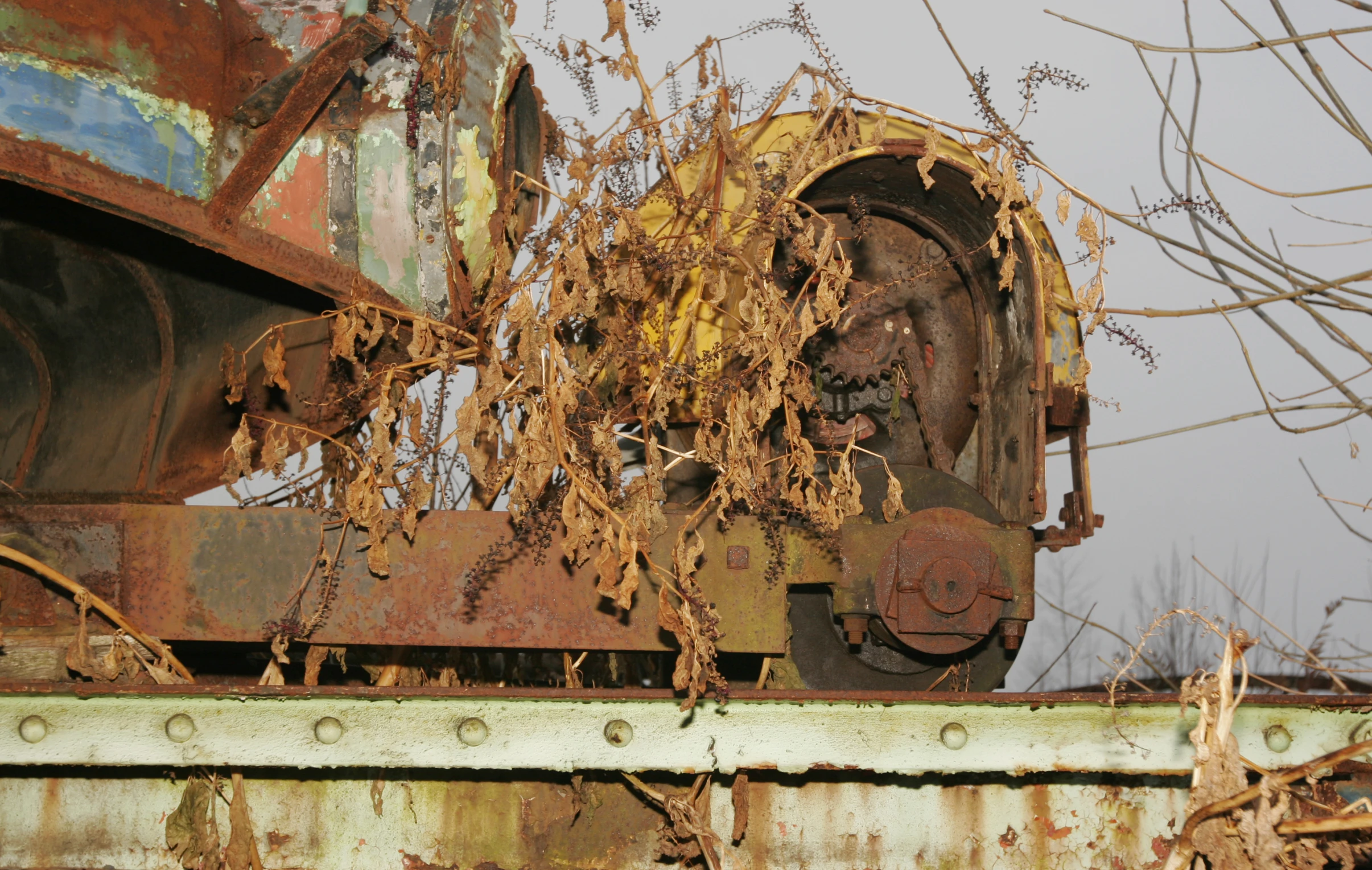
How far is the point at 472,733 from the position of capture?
1958mm

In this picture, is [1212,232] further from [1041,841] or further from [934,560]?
[1041,841]

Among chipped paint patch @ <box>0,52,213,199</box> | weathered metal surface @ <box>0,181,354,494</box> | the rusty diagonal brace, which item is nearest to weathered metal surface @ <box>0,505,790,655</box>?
weathered metal surface @ <box>0,181,354,494</box>

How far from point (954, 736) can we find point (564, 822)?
33.9 inches

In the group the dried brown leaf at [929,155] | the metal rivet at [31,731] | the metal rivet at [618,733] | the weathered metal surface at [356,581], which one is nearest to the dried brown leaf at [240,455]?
the weathered metal surface at [356,581]

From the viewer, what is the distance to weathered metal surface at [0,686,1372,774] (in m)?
1.96

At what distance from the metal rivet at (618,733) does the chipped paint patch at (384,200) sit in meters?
1.10

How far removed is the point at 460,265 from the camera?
2.34 meters

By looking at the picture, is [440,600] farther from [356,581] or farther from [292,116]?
[292,116]

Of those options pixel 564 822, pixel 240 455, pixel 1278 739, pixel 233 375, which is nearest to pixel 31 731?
pixel 240 455

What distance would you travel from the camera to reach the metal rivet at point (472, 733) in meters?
1.96

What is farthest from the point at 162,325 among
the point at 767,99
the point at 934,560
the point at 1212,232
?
the point at 1212,232

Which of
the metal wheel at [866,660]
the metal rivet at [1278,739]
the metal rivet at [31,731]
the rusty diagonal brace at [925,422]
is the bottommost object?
the metal rivet at [1278,739]

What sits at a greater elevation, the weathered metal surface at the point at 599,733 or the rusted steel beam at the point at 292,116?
the rusted steel beam at the point at 292,116

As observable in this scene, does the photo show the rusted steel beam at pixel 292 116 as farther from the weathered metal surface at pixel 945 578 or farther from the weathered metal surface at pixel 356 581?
the weathered metal surface at pixel 945 578
